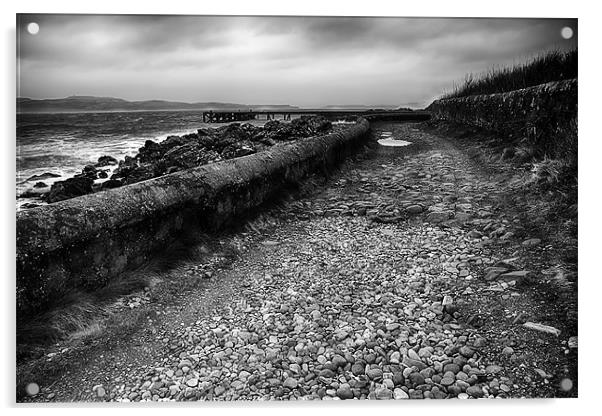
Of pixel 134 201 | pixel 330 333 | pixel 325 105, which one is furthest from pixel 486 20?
pixel 134 201

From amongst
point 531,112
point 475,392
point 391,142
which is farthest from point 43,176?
point 391,142

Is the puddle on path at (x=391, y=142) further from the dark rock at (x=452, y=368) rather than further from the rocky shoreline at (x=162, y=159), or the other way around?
the dark rock at (x=452, y=368)

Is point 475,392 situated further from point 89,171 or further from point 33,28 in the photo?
point 33,28

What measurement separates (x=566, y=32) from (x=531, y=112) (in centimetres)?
170

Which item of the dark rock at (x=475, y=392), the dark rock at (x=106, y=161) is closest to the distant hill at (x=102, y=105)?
the dark rock at (x=106, y=161)

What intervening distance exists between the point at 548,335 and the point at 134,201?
2.60 metres

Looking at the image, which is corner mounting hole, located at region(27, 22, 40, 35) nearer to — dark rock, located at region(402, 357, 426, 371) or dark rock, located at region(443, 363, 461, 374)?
dark rock, located at region(402, 357, 426, 371)

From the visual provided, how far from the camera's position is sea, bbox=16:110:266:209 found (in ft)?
9.64

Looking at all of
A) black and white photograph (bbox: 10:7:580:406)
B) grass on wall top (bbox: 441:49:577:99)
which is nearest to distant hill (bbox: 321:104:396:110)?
black and white photograph (bbox: 10:7:580:406)

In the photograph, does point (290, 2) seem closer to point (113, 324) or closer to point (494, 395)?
point (113, 324)

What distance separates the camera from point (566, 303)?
2.64 m

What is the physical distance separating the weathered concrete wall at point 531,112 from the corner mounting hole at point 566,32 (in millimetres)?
313

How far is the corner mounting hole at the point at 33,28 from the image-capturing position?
3.00 meters

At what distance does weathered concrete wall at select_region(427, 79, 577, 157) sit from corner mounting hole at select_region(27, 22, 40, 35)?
3.21m
